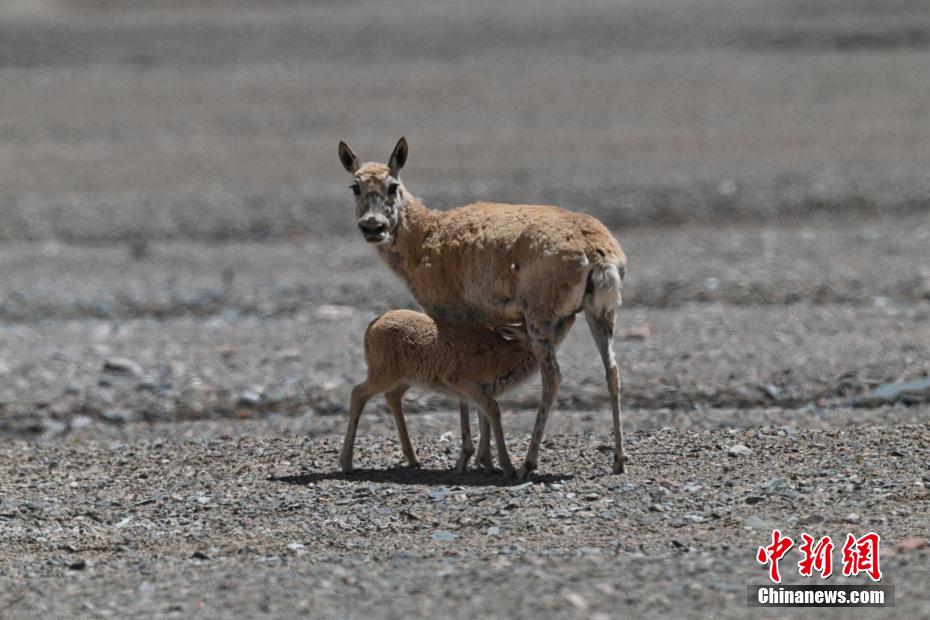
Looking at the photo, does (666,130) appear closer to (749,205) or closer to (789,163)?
(789,163)

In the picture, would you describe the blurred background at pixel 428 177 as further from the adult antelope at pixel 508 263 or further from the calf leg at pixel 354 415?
the calf leg at pixel 354 415

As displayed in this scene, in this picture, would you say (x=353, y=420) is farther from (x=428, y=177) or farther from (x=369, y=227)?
(x=428, y=177)

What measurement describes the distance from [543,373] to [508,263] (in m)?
0.90

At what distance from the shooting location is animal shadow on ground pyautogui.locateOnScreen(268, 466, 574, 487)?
11.9 m

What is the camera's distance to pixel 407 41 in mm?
41906

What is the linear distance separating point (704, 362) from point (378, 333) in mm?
5167

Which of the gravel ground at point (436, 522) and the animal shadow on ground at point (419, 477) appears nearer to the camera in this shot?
the gravel ground at point (436, 522)

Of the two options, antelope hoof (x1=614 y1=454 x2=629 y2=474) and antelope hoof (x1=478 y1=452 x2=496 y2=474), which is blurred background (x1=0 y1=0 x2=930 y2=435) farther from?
antelope hoof (x1=614 y1=454 x2=629 y2=474)

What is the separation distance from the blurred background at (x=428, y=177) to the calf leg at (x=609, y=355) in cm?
343

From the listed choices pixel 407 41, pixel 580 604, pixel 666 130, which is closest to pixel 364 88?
pixel 407 41

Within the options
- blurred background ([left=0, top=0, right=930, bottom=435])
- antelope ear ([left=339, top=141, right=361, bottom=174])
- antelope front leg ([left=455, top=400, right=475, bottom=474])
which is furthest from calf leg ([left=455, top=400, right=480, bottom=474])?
blurred background ([left=0, top=0, right=930, bottom=435])

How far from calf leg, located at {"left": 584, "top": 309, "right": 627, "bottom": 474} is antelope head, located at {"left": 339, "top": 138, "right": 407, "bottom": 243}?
1.84 metres

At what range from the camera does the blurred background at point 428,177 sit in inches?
661

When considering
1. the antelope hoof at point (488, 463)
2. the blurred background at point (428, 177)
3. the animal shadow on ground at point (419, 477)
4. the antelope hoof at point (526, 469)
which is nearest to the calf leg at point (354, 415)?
the animal shadow on ground at point (419, 477)
